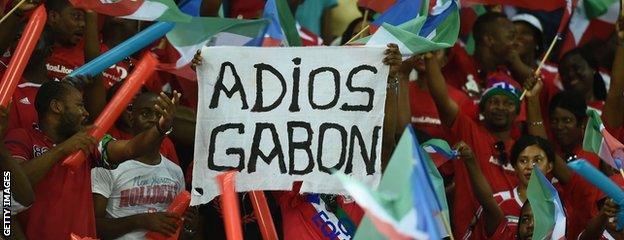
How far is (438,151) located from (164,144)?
163cm

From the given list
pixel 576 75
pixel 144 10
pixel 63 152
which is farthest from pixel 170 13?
pixel 576 75

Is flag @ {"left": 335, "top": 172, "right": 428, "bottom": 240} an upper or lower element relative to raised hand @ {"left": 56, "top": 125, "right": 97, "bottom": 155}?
upper

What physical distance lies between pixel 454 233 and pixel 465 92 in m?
1.46

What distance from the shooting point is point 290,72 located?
8.76 m

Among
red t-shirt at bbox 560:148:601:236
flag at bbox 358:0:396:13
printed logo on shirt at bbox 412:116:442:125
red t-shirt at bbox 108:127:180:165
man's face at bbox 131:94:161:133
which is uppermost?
flag at bbox 358:0:396:13

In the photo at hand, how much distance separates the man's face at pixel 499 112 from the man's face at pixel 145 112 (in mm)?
2494

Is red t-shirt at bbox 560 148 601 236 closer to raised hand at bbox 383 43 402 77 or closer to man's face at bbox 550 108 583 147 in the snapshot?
man's face at bbox 550 108 583 147

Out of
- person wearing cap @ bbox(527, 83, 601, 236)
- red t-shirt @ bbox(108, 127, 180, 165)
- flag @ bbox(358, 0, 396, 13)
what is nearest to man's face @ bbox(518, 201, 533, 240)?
person wearing cap @ bbox(527, 83, 601, 236)

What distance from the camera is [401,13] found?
31.4ft

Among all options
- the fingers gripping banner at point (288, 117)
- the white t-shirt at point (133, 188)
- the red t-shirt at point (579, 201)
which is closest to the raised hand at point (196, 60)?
the fingers gripping banner at point (288, 117)

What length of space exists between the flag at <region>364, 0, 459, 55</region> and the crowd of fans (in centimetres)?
15

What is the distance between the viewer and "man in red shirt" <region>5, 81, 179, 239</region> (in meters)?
8.40

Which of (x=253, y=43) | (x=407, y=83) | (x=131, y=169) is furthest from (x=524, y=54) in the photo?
(x=131, y=169)

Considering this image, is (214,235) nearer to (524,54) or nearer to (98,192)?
(98,192)
